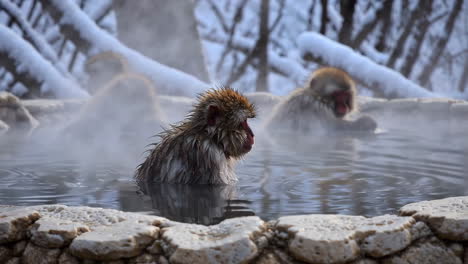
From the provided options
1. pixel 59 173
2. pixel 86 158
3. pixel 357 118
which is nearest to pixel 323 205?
pixel 59 173

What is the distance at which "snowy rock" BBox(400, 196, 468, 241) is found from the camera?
1941 millimetres

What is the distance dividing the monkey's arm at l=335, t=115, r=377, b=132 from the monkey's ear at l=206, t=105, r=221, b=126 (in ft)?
11.0

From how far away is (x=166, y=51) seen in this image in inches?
Answer: 350

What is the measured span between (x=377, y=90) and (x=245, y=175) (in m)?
4.90

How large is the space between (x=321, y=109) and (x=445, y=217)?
4484mm

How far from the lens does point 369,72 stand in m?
7.91

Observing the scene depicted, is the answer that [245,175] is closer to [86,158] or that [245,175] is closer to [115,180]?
[115,180]

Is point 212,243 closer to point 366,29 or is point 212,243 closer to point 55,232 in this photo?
point 55,232

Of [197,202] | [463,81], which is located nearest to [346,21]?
[463,81]

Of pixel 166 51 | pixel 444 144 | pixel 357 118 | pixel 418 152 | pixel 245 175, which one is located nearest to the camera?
pixel 245 175

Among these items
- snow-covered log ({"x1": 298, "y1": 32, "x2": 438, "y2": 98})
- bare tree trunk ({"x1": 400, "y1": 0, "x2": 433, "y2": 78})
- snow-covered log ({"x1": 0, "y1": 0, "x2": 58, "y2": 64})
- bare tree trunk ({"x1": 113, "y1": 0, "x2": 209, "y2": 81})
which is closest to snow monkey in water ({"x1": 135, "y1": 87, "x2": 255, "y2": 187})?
snow-covered log ({"x1": 298, "y1": 32, "x2": 438, "y2": 98})

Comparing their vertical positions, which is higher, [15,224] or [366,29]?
[366,29]

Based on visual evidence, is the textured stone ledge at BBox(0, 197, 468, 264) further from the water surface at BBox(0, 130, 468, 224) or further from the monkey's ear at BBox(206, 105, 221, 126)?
the monkey's ear at BBox(206, 105, 221, 126)

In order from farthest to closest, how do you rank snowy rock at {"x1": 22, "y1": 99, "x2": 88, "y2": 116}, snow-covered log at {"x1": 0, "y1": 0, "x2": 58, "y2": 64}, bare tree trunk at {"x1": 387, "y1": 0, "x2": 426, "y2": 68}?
1. bare tree trunk at {"x1": 387, "y1": 0, "x2": 426, "y2": 68}
2. snow-covered log at {"x1": 0, "y1": 0, "x2": 58, "y2": 64}
3. snowy rock at {"x1": 22, "y1": 99, "x2": 88, "y2": 116}
